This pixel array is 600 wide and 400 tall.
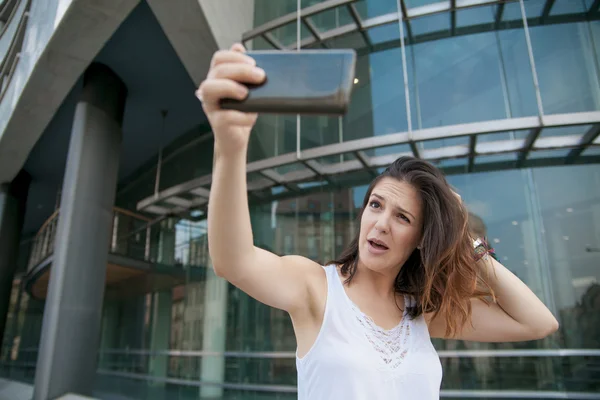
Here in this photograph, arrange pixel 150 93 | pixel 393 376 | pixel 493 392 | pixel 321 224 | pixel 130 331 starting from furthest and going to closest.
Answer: pixel 130 331 < pixel 150 93 < pixel 321 224 < pixel 493 392 < pixel 393 376

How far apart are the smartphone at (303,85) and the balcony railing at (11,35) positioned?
424 inches

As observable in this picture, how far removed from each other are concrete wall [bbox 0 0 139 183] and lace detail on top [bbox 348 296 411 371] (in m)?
6.39

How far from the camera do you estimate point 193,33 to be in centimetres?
632

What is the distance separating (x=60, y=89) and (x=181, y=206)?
10.2ft

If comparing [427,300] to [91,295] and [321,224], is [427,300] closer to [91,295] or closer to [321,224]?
[321,224]

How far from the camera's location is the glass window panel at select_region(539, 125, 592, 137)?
5.28 meters

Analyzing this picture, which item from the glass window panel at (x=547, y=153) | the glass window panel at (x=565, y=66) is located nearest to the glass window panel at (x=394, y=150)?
the glass window panel at (x=547, y=153)

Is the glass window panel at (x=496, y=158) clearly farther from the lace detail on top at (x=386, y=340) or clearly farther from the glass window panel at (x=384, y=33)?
the lace detail on top at (x=386, y=340)

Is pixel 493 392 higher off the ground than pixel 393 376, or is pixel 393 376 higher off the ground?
pixel 393 376

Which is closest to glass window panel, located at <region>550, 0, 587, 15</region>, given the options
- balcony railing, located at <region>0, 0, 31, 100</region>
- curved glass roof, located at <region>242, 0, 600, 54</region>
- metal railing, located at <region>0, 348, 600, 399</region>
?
curved glass roof, located at <region>242, 0, 600, 54</region>

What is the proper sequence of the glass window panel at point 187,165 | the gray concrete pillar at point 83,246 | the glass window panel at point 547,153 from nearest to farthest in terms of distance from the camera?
the glass window panel at point 547,153, the gray concrete pillar at point 83,246, the glass window panel at point 187,165

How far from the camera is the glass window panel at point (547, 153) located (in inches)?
224

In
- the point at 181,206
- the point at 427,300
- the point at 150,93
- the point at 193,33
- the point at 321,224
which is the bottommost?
the point at 427,300

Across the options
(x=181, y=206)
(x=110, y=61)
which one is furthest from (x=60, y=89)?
(x=181, y=206)
